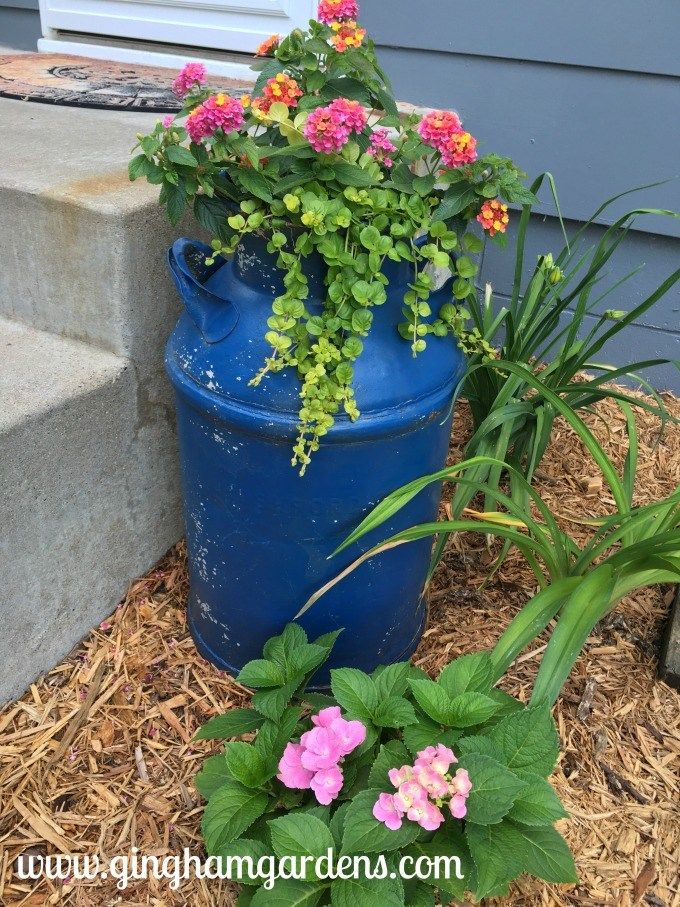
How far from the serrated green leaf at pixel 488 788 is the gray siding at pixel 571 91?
176 cm

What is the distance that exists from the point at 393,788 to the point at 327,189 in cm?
96

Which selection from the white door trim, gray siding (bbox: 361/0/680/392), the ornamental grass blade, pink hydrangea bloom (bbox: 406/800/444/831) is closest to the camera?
pink hydrangea bloom (bbox: 406/800/444/831)

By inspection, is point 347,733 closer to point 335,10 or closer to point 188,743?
point 188,743

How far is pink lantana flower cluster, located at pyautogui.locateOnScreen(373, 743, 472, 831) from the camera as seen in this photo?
1.07 metres

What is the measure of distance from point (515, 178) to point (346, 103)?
305 millimetres

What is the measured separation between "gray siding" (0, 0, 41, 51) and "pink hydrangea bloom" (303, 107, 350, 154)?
105 inches

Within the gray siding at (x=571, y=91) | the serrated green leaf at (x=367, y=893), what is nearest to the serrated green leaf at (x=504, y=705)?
the serrated green leaf at (x=367, y=893)

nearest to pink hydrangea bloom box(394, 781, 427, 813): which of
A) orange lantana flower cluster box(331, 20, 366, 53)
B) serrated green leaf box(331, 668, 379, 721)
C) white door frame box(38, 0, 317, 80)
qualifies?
serrated green leaf box(331, 668, 379, 721)

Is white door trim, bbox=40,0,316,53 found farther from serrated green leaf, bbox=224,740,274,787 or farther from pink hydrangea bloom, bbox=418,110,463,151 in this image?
serrated green leaf, bbox=224,740,274,787

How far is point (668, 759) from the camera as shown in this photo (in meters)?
1.53

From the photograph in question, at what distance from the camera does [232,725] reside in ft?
4.60

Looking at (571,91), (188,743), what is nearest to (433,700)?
(188,743)

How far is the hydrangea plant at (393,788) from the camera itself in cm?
109

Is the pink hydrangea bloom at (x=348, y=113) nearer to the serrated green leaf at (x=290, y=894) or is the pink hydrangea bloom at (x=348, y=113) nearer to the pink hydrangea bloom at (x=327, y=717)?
the pink hydrangea bloom at (x=327, y=717)
